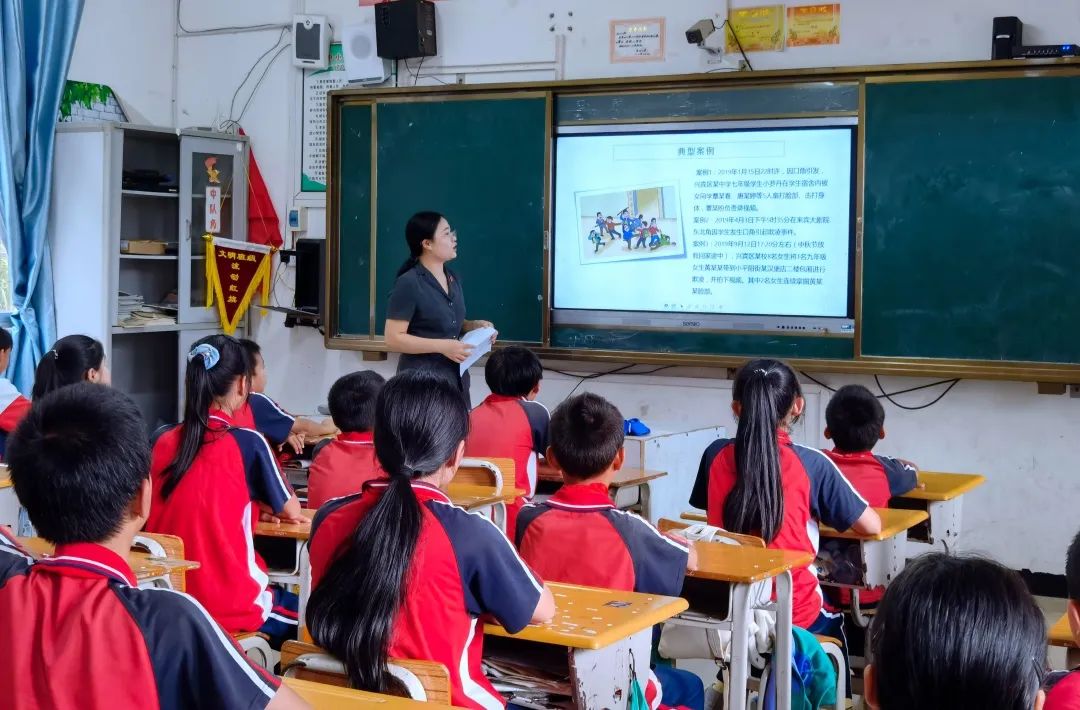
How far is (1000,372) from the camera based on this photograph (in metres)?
4.82

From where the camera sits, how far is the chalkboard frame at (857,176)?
4.77 m

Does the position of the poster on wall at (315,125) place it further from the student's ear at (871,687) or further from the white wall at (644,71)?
the student's ear at (871,687)

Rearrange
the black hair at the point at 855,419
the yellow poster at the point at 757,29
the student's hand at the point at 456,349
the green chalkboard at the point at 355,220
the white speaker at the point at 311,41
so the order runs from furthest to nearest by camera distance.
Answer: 1. the white speaker at the point at 311,41
2. the green chalkboard at the point at 355,220
3. the yellow poster at the point at 757,29
4. the student's hand at the point at 456,349
5. the black hair at the point at 855,419

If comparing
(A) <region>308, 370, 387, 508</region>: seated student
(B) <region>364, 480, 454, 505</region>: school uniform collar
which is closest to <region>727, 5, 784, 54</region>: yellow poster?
(A) <region>308, 370, 387, 508</region>: seated student

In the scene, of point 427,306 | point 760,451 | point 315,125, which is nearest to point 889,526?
point 760,451

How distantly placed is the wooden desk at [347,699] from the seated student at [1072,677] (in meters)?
0.72

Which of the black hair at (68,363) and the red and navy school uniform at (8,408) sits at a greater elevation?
the black hair at (68,363)

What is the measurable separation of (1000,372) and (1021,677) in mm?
4061

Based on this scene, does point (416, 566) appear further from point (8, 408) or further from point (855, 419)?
point (8, 408)

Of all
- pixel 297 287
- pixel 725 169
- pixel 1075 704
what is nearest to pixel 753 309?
pixel 725 169

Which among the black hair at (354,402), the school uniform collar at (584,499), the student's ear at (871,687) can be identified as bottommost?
the school uniform collar at (584,499)

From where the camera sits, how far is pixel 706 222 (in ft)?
17.7

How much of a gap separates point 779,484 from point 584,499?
2.38 ft

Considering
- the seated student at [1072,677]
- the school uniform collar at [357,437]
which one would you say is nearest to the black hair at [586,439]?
the school uniform collar at [357,437]
